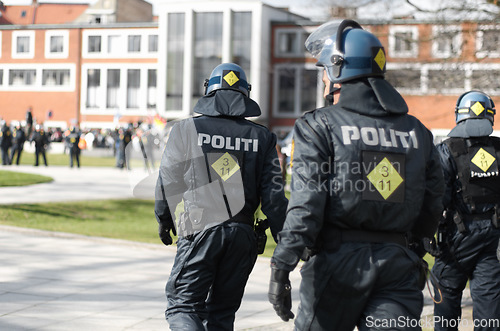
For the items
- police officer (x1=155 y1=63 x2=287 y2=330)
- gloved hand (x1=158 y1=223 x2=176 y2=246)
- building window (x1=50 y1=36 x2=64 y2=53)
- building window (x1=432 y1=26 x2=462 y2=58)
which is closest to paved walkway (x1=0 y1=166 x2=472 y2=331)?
gloved hand (x1=158 y1=223 x2=176 y2=246)

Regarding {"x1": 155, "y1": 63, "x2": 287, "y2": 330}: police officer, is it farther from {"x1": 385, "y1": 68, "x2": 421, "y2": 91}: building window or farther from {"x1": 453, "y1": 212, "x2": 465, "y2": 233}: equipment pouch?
{"x1": 385, "y1": 68, "x2": 421, "y2": 91}: building window

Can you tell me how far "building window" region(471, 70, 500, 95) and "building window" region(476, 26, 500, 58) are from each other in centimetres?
36

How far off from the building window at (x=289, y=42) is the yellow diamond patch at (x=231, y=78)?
183 ft

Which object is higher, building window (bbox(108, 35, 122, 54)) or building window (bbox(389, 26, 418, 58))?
building window (bbox(108, 35, 122, 54))

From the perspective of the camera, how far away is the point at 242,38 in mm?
58625

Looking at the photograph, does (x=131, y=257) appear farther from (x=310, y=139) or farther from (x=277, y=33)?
(x=277, y=33)

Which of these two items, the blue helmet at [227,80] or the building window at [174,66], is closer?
the blue helmet at [227,80]

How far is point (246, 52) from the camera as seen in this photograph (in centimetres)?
5862

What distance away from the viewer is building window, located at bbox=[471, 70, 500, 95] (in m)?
12.8

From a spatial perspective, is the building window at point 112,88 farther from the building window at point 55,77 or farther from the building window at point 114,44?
the building window at point 55,77

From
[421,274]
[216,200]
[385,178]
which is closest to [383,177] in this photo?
[385,178]

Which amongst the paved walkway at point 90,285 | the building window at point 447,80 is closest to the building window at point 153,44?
the building window at point 447,80

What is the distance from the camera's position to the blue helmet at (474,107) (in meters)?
5.65

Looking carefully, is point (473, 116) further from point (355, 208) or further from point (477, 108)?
point (355, 208)
